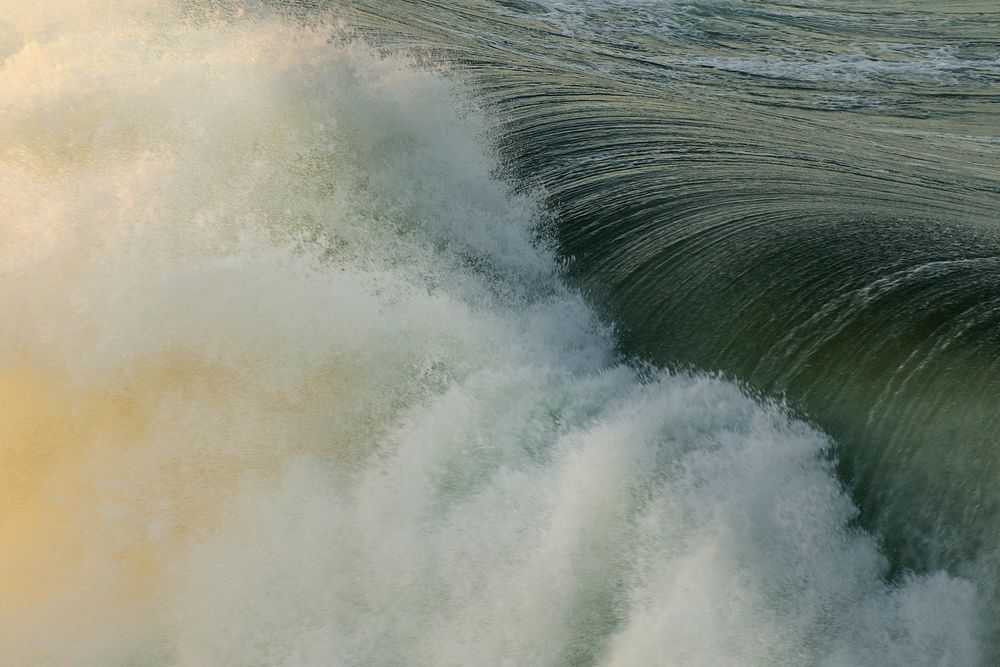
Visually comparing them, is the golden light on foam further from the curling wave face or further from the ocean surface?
the curling wave face

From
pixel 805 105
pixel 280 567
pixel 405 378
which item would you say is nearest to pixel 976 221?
pixel 805 105

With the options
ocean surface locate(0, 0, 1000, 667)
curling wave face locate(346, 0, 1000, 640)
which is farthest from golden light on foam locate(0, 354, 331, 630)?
curling wave face locate(346, 0, 1000, 640)

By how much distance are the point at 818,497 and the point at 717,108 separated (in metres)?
3.77

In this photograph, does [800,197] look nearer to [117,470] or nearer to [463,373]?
[463,373]

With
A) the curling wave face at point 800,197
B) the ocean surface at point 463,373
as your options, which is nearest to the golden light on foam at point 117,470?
the ocean surface at point 463,373

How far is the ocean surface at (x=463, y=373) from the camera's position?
3.29 meters

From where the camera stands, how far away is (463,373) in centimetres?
399

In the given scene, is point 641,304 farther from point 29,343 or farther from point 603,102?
point 29,343

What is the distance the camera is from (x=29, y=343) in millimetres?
3881

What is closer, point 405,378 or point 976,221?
point 405,378

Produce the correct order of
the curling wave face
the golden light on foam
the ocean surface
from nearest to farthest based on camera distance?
1. the ocean surface
2. the golden light on foam
3. the curling wave face

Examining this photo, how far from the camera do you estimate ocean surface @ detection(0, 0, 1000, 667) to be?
329 cm

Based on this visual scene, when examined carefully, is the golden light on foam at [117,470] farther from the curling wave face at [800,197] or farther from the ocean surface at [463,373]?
the curling wave face at [800,197]

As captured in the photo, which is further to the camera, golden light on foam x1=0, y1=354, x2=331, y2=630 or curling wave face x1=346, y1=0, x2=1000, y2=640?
curling wave face x1=346, y1=0, x2=1000, y2=640
